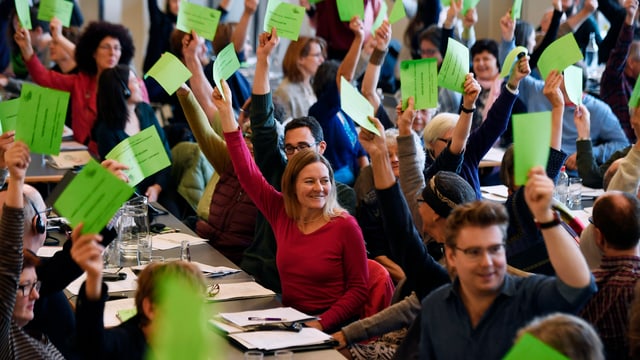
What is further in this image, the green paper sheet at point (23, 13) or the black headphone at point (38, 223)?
the green paper sheet at point (23, 13)

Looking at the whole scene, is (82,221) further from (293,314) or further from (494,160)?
(494,160)

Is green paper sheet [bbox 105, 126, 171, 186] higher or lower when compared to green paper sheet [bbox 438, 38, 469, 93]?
lower

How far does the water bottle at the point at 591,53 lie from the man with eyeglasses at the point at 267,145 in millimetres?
4739

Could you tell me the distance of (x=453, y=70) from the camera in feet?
14.1

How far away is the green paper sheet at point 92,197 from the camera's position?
2574mm

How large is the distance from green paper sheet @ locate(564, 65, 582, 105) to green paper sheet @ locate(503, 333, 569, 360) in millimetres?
2842

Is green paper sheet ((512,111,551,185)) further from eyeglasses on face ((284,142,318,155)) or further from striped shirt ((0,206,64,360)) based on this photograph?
eyeglasses on face ((284,142,318,155))

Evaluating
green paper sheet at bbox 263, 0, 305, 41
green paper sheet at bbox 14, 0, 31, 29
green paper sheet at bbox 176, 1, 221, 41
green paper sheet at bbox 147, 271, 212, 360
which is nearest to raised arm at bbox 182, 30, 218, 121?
green paper sheet at bbox 176, 1, 221, 41

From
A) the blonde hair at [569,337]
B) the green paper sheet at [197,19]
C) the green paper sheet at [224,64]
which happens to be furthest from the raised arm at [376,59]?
the blonde hair at [569,337]

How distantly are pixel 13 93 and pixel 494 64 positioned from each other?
3.65m

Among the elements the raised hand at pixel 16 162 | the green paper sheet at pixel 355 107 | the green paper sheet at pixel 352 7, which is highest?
the green paper sheet at pixel 352 7

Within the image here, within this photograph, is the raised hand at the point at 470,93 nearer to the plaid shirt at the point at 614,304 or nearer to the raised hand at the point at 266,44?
the raised hand at the point at 266,44

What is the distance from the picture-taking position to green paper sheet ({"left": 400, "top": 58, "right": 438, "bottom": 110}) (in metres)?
4.14

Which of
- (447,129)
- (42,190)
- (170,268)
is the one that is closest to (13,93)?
(42,190)
